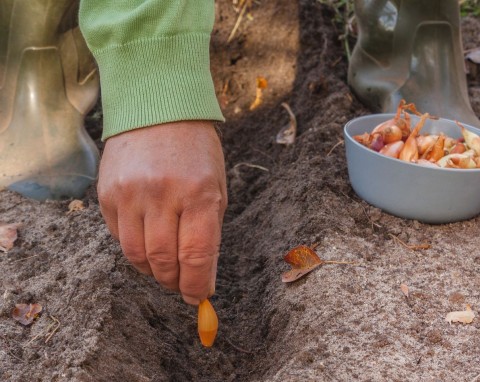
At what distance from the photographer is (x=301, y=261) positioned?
5.03 ft

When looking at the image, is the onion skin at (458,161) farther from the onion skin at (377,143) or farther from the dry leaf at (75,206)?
the dry leaf at (75,206)

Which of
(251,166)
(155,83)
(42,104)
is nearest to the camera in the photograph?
(155,83)

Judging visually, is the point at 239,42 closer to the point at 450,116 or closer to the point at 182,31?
the point at 450,116

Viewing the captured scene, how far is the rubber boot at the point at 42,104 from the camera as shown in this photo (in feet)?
6.20

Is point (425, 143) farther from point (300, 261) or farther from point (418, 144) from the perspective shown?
point (300, 261)

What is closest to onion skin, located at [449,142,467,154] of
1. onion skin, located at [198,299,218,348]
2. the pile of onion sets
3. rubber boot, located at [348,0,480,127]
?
the pile of onion sets

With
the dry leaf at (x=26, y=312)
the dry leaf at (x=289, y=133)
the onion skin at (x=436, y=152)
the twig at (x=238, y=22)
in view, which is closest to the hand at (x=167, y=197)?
the dry leaf at (x=26, y=312)

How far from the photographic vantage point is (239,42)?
8.38 ft

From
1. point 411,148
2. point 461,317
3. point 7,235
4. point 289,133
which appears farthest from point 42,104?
point 461,317

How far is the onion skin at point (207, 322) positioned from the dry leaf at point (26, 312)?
0.35 m

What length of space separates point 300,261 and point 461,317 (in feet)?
1.19

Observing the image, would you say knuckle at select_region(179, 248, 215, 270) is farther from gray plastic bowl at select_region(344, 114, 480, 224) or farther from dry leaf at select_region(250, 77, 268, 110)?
dry leaf at select_region(250, 77, 268, 110)

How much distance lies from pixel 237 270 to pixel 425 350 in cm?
55

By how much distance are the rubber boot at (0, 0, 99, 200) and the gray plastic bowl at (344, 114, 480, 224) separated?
2.49 ft
